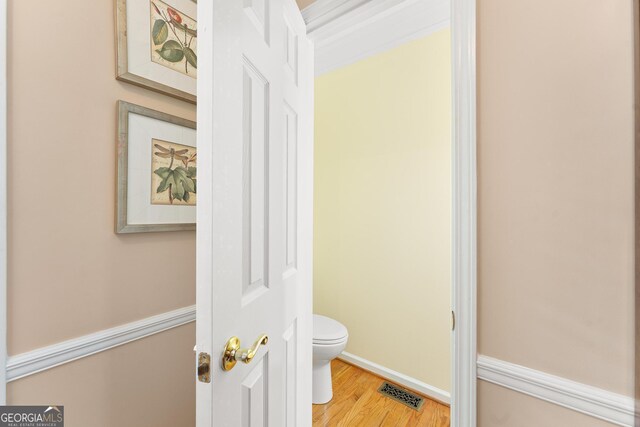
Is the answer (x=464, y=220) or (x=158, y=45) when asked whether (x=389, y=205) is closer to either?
(x=464, y=220)

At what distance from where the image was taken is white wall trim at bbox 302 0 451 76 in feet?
3.59

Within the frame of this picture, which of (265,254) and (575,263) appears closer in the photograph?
(575,263)

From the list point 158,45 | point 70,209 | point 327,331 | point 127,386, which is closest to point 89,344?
point 127,386

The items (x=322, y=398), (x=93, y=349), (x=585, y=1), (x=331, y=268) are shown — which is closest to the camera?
(x=585, y=1)

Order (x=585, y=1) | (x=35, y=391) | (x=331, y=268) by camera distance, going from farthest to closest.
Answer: (x=331, y=268) → (x=35, y=391) → (x=585, y=1)

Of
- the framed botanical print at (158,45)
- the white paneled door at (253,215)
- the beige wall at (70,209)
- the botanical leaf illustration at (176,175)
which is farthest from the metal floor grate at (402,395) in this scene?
the framed botanical print at (158,45)

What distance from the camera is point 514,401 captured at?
28.6 inches

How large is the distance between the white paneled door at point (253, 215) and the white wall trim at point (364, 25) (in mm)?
112

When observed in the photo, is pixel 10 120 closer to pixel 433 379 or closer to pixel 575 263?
pixel 575 263

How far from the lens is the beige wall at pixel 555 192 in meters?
0.61

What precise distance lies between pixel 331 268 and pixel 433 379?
1.10 metres

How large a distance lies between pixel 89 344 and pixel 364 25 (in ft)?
7.19

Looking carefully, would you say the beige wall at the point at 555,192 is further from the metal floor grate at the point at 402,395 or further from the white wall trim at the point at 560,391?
the metal floor grate at the point at 402,395

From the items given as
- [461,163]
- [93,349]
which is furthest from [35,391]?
[461,163]
